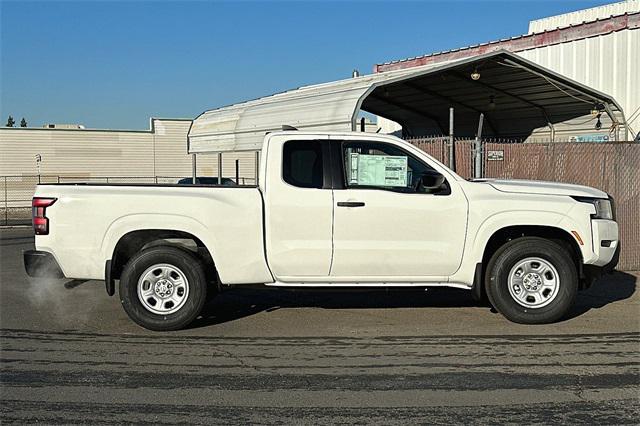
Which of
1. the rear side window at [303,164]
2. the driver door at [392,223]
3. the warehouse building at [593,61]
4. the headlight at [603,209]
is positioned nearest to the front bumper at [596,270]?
the headlight at [603,209]

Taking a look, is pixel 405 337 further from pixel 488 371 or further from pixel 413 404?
pixel 413 404

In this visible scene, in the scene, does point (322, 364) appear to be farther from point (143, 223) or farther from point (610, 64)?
point (610, 64)

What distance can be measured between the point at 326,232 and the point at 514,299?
2.17 m

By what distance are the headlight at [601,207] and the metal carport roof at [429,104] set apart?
17.1 feet

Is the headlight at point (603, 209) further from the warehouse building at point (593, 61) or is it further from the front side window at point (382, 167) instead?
the warehouse building at point (593, 61)

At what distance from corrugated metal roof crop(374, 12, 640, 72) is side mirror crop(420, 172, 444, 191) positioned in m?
10.2

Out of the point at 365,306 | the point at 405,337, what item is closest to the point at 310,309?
the point at 365,306

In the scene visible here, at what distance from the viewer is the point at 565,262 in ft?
25.1

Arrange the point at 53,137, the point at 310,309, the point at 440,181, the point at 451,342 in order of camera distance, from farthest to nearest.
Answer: the point at 53,137
the point at 310,309
the point at 440,181
the point at 451,342

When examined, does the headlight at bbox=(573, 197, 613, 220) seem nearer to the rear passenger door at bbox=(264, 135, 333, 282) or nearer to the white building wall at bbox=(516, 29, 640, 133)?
the rear passenger door at bbox=(264, 135, 333, 282)

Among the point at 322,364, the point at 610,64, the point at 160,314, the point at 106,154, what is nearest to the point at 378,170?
the point at 322,364

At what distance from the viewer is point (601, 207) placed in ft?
26.1

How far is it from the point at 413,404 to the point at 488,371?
3.59 feet

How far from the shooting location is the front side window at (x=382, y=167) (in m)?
7.68
